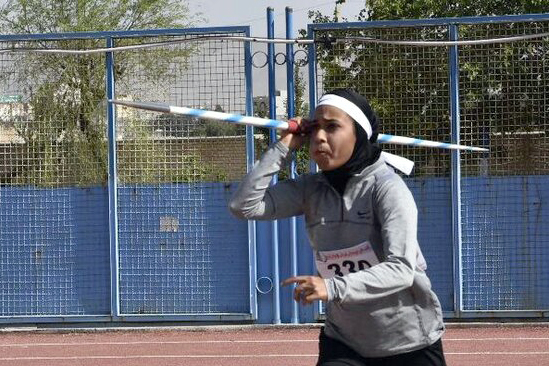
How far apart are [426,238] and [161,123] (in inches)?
125

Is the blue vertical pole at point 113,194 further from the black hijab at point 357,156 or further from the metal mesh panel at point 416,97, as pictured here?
the black hijab at point 357,156

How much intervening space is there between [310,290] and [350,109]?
893mm

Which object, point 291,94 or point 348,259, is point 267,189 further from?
point 291,94

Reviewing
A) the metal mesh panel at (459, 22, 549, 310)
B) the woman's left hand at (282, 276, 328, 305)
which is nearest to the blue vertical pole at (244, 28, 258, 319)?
the metal mesh panel at (459, 22, 549, 310)

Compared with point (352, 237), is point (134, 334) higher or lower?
lower

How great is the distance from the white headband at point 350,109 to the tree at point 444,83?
7929mm

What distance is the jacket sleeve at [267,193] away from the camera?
5020mm

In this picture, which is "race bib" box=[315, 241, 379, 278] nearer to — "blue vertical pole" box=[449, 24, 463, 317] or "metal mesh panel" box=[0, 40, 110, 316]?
"blue vertical pole" box=[449, 24, 463, 317]

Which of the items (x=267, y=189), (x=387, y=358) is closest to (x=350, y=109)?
(x=267, y=189)

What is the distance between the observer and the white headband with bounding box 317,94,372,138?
4785 mm

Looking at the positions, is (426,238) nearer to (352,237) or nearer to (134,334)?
(134,334)

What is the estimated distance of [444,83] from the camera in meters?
12.8

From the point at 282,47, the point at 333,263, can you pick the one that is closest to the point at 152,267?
the point at 282,47

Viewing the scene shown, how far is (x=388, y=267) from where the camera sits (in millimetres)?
4496
